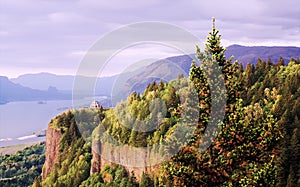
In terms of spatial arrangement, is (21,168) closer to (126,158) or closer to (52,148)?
(52,148)

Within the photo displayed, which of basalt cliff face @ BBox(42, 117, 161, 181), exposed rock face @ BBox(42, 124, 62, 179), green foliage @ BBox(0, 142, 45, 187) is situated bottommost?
green foliage @ BBox(0, 142, 45, 187)

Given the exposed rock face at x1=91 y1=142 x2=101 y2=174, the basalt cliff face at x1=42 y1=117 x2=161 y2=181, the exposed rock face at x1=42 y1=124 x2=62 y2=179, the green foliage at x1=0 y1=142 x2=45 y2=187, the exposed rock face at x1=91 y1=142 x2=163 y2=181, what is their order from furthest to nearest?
the green foliage at x1=0 y1=142 x2=45 y2=187
the exposed rock face at x1=42 y1=124 x2=62 y2=179
the exposed rock face at x1=91 y1=142 x2=101 y2=174
the basalt cliff face at x1=42 y1=117 x2=161 y2=181
the exposed rock face at x1=91 y1=142 x2=163 y2=181

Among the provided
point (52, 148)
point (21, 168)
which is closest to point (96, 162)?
point (52, 148)

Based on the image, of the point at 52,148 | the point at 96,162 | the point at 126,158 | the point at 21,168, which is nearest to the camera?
the point at 126,158

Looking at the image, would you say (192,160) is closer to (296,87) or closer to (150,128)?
(150,128)

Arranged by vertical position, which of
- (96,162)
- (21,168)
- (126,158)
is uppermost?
(126,158)

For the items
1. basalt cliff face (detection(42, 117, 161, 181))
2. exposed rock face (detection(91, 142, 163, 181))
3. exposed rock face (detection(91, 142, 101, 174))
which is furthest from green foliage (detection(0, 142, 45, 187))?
exposed rock face (detection(91, 142, 163, 181))

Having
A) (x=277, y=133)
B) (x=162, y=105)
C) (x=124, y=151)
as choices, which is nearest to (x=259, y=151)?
(x=277, y=133)

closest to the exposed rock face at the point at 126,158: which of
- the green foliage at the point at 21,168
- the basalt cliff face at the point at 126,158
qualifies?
the basalt cliff face at the point at 126,158

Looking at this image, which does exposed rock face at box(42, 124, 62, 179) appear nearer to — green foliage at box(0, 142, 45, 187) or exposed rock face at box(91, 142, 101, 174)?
exposed rock face at box(91, 142, 101, 174)
